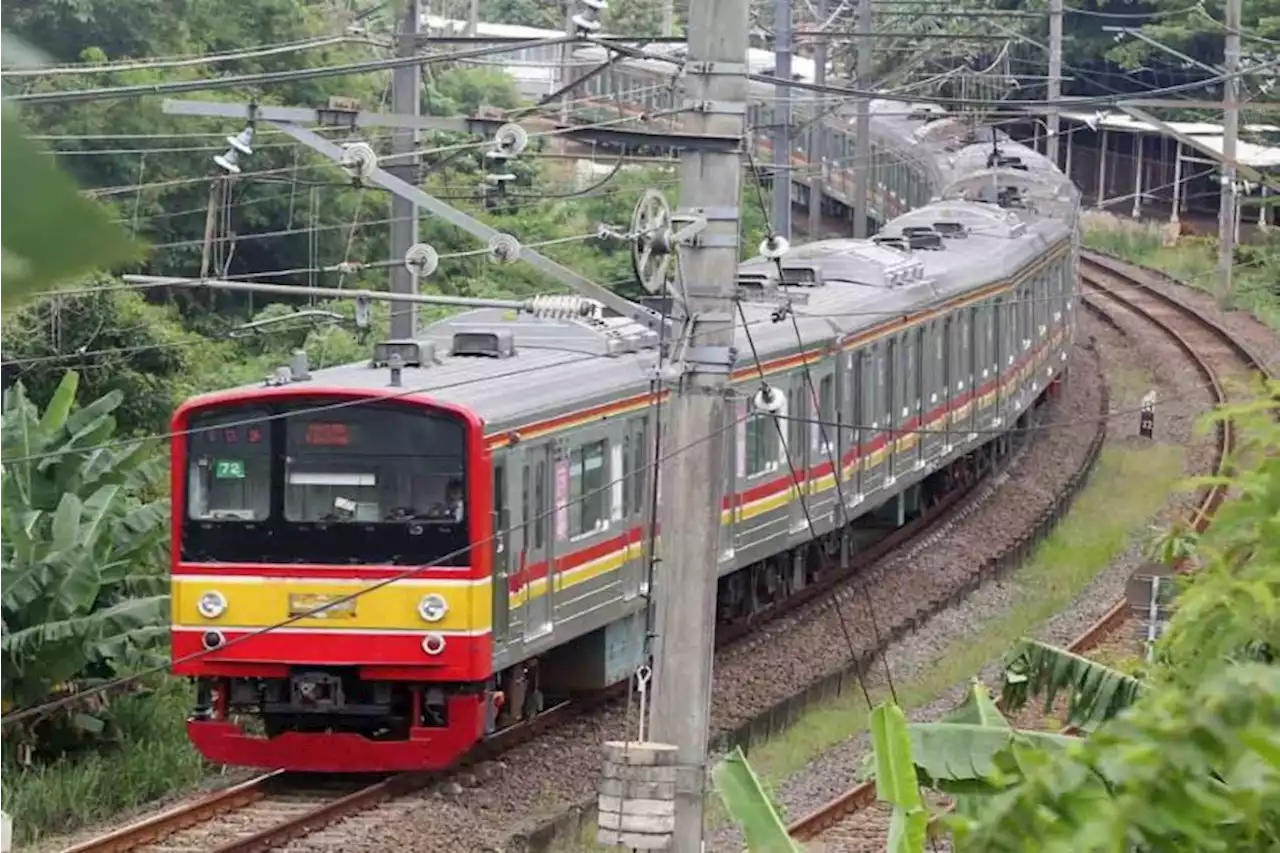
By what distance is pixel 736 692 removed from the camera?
44.4 ft

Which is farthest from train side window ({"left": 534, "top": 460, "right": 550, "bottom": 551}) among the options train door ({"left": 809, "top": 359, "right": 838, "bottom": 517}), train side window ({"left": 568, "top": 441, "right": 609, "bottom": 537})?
train door ({"left": 809, "top": 359, "right": 838, "bottom": 517})

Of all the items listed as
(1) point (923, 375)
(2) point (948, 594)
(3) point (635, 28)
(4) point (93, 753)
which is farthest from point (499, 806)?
(3) point (635, 28)

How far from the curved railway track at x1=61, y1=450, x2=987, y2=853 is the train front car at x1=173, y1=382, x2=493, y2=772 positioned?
0.68ft

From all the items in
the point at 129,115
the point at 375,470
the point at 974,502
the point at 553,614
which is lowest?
the point at 974,502

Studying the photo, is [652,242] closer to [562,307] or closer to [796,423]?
[562,307]

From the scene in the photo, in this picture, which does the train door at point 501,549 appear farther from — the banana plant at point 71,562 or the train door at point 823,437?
the train door at point 823,437

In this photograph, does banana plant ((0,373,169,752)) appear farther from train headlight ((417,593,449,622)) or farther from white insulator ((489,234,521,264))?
white insulator ((489,234,521,264))

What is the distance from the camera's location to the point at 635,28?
36.4 m

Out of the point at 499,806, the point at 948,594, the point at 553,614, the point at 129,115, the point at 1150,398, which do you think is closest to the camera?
the point at 129,115

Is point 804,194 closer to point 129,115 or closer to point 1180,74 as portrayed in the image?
point 1180,74

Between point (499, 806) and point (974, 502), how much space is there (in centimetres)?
1126

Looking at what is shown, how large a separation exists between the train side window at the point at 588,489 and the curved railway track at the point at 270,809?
4.10 ft

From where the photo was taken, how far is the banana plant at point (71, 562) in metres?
10.7

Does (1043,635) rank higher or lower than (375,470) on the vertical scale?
lower
